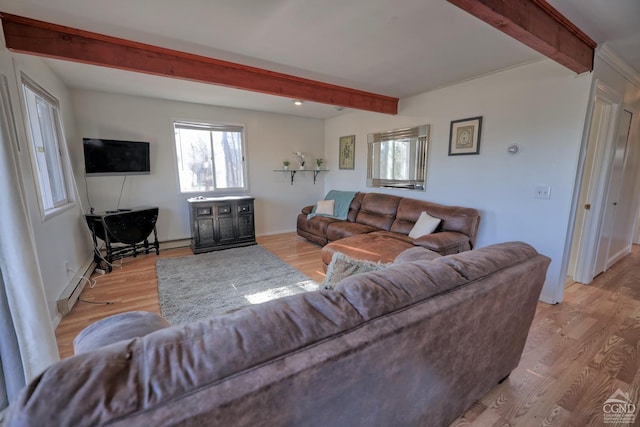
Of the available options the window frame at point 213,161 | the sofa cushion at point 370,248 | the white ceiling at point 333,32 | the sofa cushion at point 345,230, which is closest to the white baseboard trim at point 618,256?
the white ceiling at point 333,32

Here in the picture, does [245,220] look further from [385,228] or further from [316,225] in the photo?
[385,228]

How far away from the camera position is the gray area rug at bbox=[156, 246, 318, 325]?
99.0 inches

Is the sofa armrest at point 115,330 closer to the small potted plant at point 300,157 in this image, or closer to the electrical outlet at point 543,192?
the electrical outlet at point 543,192

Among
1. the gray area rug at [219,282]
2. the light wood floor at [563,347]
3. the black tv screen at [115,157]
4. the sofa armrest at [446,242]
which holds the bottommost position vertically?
the light wood floor at [563,347]

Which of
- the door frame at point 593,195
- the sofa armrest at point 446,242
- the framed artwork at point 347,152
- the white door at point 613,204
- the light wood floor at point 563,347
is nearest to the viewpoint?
the light wood floor at point 563,347

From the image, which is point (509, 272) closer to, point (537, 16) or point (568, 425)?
point (568, 425)

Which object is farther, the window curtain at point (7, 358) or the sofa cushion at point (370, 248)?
the sofa cushion at point (370, 248)

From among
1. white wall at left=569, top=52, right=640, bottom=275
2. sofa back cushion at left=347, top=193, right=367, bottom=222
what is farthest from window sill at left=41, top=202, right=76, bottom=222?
white wall at left=569, top=52, right=640, bottom=275

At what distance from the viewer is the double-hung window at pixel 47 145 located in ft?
8.01

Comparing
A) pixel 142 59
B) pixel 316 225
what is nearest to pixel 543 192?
pixel 316 225

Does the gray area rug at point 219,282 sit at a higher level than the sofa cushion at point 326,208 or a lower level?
lower

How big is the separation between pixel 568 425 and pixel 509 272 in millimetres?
908

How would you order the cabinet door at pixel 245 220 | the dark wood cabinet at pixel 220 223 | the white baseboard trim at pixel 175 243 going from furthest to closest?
the cabinet door at pixel 245 220 < the white baseboard trim at pixel 175 243 < the dark wood cabinet at pixel 220 223

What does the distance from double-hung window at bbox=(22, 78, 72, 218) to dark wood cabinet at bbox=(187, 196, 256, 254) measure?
4.74 ft
